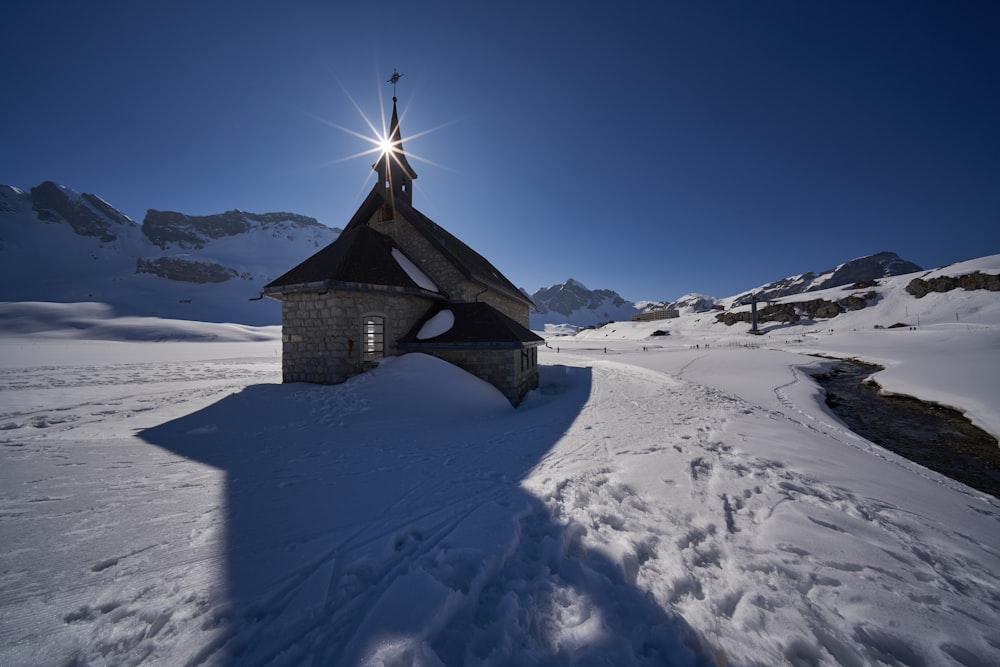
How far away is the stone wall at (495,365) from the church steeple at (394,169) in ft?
25.1

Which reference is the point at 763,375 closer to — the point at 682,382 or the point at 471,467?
the point at 682,382

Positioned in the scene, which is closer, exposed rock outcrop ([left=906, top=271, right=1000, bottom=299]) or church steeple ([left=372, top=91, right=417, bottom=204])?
church steeple ([left=372, top=91, right=417, bottom=204])

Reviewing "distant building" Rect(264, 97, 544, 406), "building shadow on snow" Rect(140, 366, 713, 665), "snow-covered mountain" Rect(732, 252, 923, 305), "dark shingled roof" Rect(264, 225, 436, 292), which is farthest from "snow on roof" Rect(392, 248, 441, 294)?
"snow-covered mountain" Rect(732, 252, 923, 305)

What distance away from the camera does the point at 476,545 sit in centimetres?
296

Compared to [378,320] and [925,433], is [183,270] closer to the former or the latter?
[378,320]

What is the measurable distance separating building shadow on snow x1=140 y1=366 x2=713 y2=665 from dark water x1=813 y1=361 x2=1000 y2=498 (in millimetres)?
7136

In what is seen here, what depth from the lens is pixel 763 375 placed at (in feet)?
45.8

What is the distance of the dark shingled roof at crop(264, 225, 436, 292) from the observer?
922 centimetres

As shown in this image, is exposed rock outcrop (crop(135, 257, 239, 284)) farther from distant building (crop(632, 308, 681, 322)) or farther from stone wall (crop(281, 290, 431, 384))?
distant building (crop(632, 308, 681, 322))

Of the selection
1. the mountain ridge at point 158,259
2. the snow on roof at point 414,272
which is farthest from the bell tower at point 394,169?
the mountain ridge at point 158,259

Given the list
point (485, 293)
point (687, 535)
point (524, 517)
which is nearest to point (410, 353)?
point (485, 293)

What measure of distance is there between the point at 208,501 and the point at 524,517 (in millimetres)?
3520

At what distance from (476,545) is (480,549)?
0.26 feet

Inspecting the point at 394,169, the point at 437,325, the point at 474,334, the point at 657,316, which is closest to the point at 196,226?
the point at 394,169
